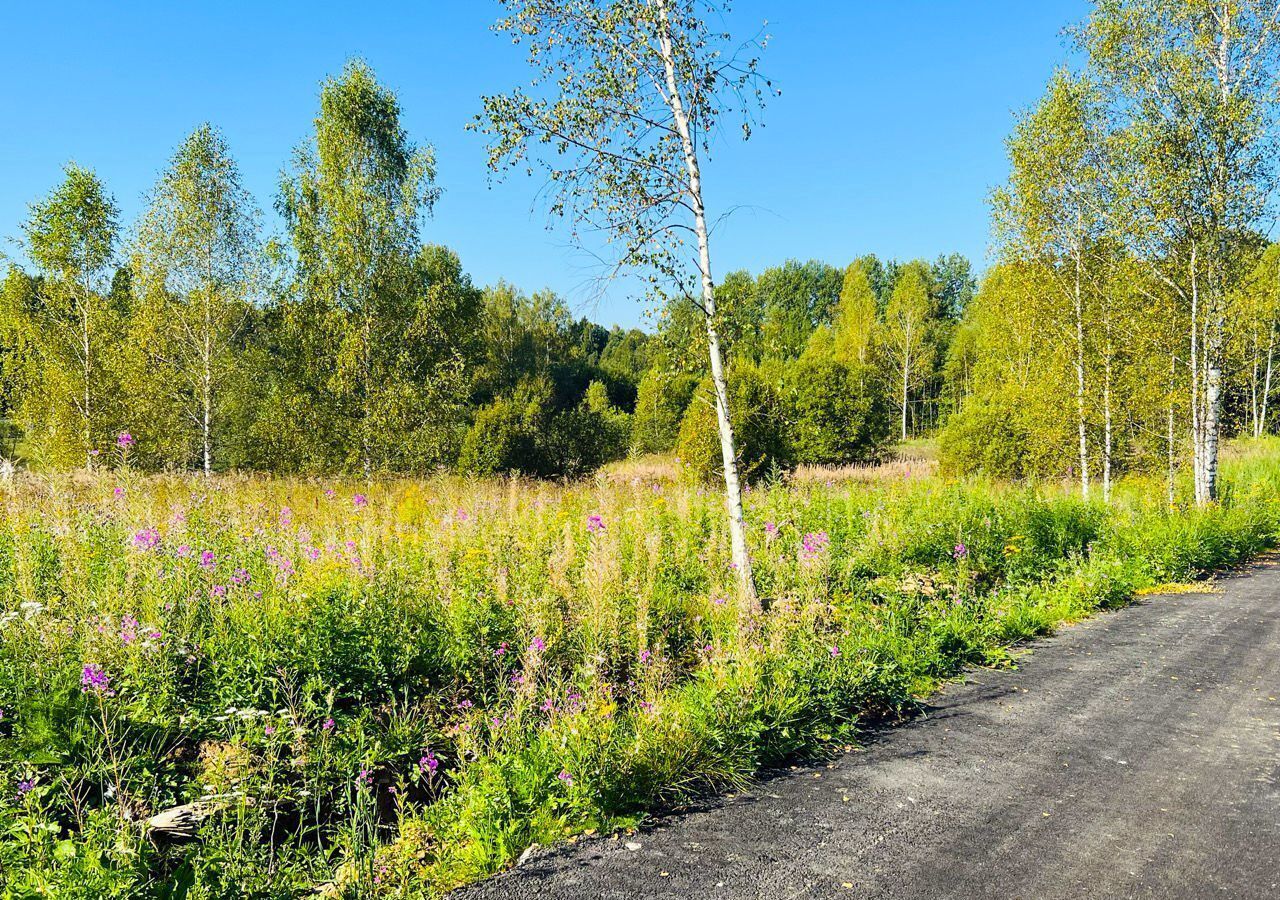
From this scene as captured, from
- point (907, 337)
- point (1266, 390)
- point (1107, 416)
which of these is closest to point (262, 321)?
point (1107, 416)

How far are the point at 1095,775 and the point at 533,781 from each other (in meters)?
3.51

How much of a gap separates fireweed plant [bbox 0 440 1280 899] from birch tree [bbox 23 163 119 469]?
1311 cm

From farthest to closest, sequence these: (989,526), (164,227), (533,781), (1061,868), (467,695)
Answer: (164,227), (989,526), (467,695), (533,781), (1061,868)

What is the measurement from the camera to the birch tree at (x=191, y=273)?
20562 mm

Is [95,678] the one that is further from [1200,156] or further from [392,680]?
[1200,156]

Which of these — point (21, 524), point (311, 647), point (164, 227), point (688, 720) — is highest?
point (164, 227)

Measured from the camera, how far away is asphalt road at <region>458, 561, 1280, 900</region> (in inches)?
139

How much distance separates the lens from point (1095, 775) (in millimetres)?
4707

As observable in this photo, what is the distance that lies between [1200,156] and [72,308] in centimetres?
2714

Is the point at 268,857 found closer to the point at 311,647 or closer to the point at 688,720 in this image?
the point at 311,647

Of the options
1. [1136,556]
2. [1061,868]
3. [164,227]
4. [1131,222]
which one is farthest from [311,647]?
[164,227]

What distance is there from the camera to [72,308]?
1998cm

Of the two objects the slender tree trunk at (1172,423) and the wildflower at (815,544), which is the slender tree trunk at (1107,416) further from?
the wildflower at (815,544)

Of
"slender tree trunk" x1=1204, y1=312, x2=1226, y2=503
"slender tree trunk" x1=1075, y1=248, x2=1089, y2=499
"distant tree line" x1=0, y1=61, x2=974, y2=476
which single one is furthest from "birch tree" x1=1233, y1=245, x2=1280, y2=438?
"distant tree line" x1=0, y1=61, x2=974, y2=476
